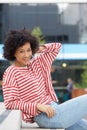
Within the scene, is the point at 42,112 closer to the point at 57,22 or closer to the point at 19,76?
the point at 19,76

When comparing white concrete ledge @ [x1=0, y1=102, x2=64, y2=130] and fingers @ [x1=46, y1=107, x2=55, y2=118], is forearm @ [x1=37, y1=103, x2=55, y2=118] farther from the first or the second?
white concrete ledge @ [x1=0, y1=102, x2=64, y2=130]

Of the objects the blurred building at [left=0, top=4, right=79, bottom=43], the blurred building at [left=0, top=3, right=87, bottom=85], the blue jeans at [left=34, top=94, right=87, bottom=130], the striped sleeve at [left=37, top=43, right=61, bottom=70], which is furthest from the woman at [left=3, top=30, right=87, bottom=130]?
the blurred building at [left=0, top=4, right=79, bottom=43]

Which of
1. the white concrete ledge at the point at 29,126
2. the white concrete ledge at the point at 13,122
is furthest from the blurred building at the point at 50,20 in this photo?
the white concrete ledge at the point at 13,122

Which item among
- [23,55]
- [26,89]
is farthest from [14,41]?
[26,89]

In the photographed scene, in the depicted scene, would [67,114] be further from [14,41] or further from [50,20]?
[50,20]

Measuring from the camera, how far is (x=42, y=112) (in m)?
3.70

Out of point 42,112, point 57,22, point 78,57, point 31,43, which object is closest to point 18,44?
point 31,43

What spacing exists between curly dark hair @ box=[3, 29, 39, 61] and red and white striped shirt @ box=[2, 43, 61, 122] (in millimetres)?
129

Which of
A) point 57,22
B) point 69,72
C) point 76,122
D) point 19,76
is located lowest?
point 69,72

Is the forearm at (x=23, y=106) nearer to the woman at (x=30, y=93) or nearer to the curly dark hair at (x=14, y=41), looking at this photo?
the woman at (x=30, y=93)

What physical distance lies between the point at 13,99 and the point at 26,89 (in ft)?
0.48

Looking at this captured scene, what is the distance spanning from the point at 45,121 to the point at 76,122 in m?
0.37

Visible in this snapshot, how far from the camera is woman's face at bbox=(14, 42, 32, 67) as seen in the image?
3.82 m

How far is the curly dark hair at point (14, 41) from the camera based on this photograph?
382 cm
